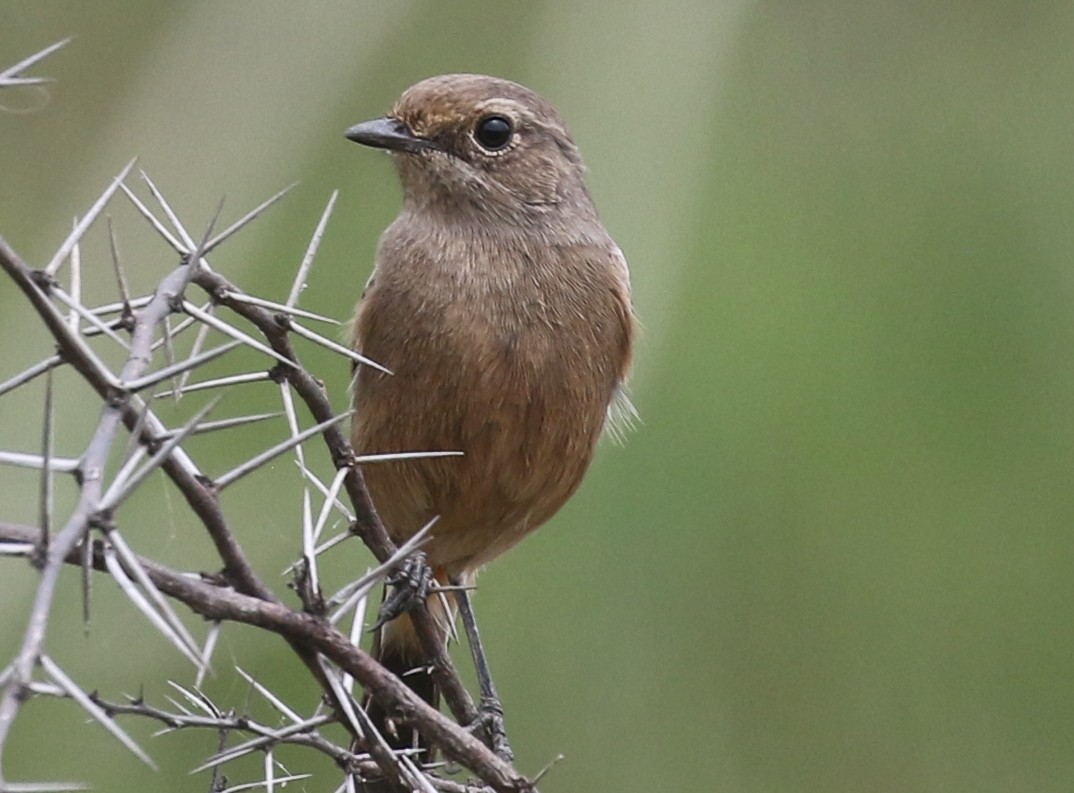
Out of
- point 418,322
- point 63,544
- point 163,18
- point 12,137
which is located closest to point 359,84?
point 163,18

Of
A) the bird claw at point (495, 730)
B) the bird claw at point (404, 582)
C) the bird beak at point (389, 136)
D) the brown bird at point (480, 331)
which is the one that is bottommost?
the bird claw at point (495, 730)

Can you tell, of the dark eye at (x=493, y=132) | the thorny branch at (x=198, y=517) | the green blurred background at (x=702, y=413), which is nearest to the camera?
the thorny branch at (x=198, y=517)

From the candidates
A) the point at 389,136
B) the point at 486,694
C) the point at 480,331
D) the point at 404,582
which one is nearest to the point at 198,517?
the point at 404,582

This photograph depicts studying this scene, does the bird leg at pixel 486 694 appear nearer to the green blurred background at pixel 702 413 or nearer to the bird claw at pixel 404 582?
the bird claw at pixel 404 582

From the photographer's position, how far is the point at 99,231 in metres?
6.45

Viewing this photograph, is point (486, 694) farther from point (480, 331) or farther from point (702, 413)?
point (702, 413)

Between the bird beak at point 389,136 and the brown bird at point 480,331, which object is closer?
the brown bird at point 480,331

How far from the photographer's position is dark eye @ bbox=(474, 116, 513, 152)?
17.5 feet

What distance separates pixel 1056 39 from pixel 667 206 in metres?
3.50

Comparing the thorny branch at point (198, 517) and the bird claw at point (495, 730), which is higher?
the thorny branch at point (198, 517)

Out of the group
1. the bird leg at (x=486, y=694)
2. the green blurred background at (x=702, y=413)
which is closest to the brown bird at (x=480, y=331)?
the bird leg at (x=486, y=694)

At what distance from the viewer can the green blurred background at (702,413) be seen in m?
6.32

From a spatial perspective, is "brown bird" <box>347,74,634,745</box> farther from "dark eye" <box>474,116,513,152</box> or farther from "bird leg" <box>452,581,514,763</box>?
"bird leg" <box>452,581,514,763</box>

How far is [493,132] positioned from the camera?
538cm
